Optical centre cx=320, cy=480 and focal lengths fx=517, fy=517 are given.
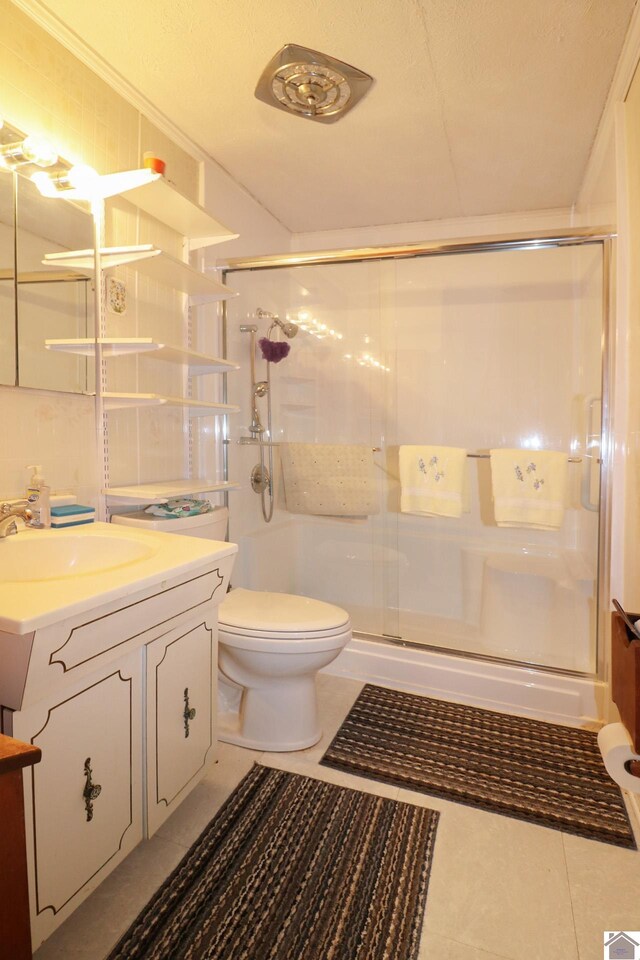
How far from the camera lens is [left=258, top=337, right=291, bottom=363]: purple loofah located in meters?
2.63

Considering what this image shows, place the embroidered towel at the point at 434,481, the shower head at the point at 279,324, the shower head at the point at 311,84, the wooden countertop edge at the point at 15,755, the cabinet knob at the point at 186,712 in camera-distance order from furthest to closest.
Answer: the shower head at the point at 279,324 → the embroidered towel at the point at 434,481 → the shower head at the point at 311,84 → the cabinet knob at the point at 186,712 → the wooden countertop edge at the point at 15,755

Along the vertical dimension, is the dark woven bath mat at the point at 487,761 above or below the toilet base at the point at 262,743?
below

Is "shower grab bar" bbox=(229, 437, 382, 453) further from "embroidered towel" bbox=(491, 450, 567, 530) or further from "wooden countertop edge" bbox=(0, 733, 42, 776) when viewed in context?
"wooden countertop edge" bbox=(0, 733, 42, 776)

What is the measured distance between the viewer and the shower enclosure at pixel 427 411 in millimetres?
2531

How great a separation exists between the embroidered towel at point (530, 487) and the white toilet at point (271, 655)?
88cm

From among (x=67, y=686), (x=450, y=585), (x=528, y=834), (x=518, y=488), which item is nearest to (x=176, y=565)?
(x=67, y=686)

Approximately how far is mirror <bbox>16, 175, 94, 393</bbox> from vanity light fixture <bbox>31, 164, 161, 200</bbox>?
0.09 ft

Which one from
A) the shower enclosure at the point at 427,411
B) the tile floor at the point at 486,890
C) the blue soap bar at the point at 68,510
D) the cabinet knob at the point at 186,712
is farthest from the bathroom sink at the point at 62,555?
the shower enclosure at the point at 427,411

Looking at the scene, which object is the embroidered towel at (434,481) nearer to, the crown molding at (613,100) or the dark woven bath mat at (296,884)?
the dark woven bath mat at (296,884)

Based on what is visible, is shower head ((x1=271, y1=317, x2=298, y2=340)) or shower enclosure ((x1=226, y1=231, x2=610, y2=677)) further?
shower head ((x1=271, y1=317, x2=298, y2=340))

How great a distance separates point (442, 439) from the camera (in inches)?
114

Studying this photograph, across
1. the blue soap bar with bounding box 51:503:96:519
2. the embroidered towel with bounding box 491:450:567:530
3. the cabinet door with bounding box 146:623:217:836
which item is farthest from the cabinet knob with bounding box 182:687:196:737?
the embroidered towel with bounding box 491:450:567:530

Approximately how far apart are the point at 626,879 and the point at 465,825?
0.40 metres

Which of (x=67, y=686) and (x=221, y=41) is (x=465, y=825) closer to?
(x=67, y=686)
